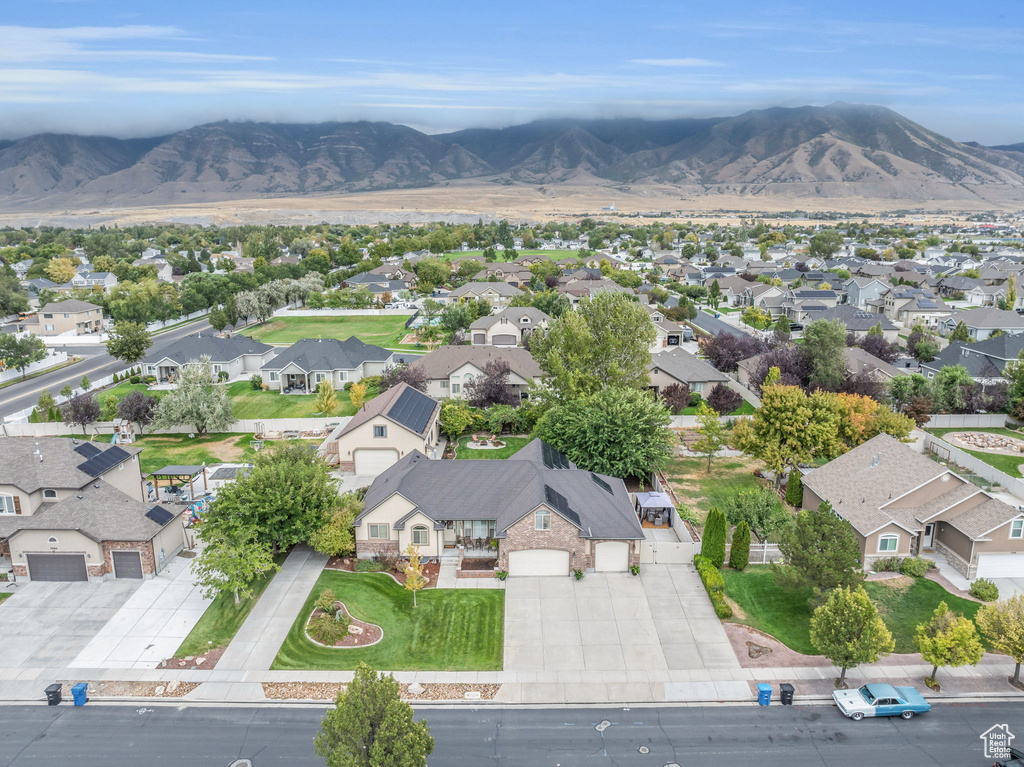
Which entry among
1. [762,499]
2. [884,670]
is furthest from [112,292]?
[884,670]

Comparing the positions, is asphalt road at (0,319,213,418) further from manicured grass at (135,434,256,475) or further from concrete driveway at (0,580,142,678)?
concrete driveway at (0,580,142,678)

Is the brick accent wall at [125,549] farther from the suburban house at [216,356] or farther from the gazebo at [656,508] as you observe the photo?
the suburban house at [216,356]

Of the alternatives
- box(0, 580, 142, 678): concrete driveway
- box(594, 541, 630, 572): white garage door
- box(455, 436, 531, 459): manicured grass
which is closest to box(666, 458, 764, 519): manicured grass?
box(594, 541, 630, 572): white garage door

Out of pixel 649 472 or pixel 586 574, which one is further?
pixel 649 472

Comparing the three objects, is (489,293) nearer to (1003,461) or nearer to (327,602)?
(1003,461)

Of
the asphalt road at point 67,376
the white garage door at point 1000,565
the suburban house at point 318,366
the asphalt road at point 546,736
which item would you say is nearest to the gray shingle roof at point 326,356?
the suburban house at point 318,366

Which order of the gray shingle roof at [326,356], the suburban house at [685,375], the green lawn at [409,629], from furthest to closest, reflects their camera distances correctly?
1. the gray shingle roof at [326,356]
2. the suburban house at [685,375]
3. the green lawn at [409,629]

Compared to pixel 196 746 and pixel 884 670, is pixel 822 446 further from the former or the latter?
pixel 196 746
